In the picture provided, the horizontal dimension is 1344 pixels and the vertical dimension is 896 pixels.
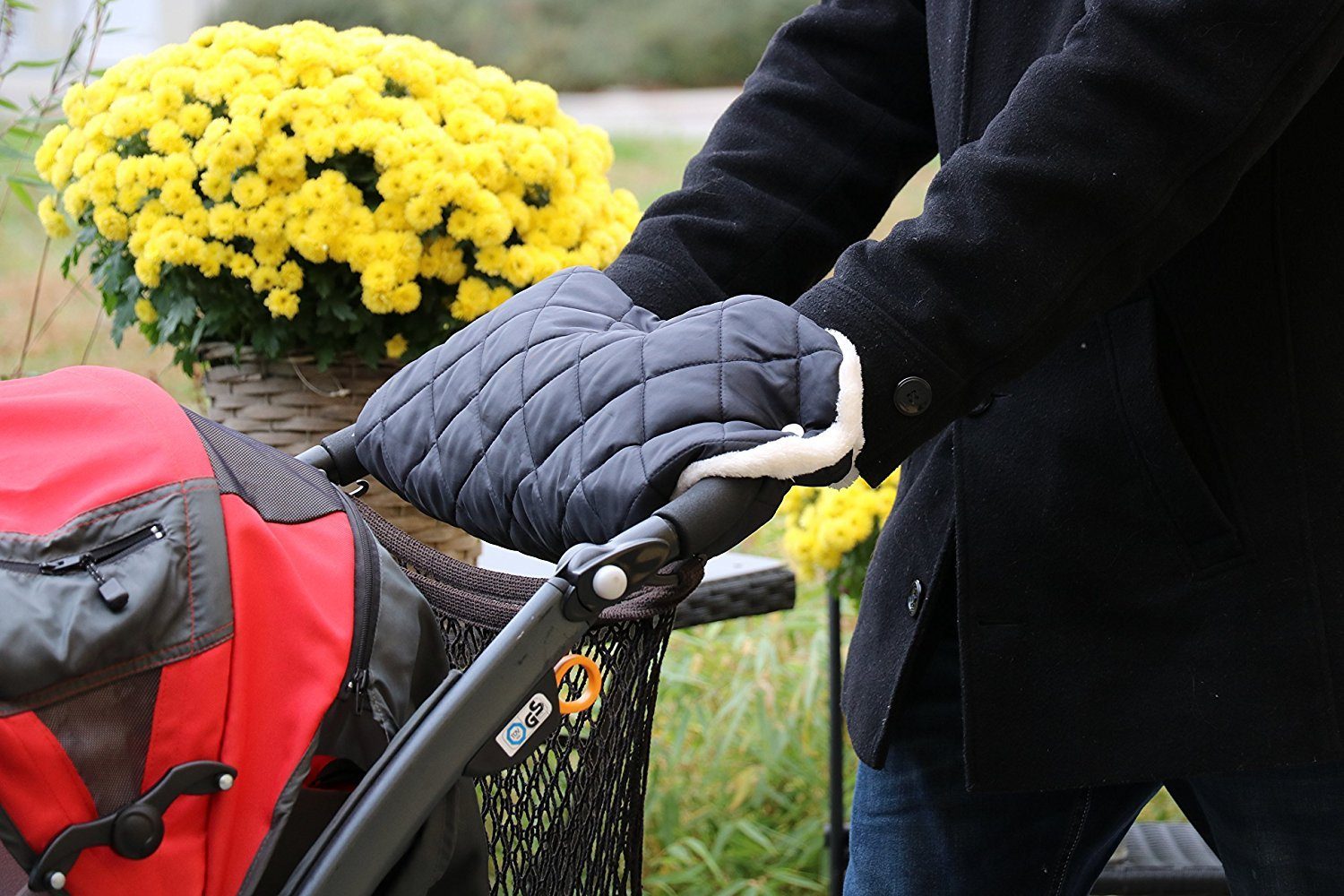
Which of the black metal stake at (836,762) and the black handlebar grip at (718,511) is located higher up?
the black handlebar grip at (718,511)

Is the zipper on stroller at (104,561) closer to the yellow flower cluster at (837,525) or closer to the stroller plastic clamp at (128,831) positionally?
the stroller plastic clamp at (128,831)

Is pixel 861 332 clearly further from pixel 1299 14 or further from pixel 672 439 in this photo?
pixel 1299 14

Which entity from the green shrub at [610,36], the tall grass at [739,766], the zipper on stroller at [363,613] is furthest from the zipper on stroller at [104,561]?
the green shrub at [610,36]

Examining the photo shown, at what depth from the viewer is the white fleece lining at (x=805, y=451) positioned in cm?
65

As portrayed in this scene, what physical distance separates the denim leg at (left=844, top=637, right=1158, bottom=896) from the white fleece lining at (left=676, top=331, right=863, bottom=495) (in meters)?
0.36

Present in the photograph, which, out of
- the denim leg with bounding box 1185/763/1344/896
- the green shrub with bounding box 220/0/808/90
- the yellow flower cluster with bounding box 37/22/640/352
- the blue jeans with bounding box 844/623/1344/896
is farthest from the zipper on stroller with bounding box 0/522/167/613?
the green shrub with bounding box 220/0/808/90

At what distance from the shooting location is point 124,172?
1464 millimetres

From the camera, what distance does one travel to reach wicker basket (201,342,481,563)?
61.7 inches

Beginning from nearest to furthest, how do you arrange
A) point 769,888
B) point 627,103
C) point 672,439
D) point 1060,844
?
point 672,439, point 1060,844, point 769,888, point 627,103

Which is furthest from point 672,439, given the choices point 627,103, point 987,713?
point 627,103

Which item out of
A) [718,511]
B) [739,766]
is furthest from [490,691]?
[739,766]

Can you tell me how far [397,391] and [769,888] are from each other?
1709 millimetres

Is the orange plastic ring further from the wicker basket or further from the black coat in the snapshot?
the wicker basket

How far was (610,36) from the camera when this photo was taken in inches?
186
